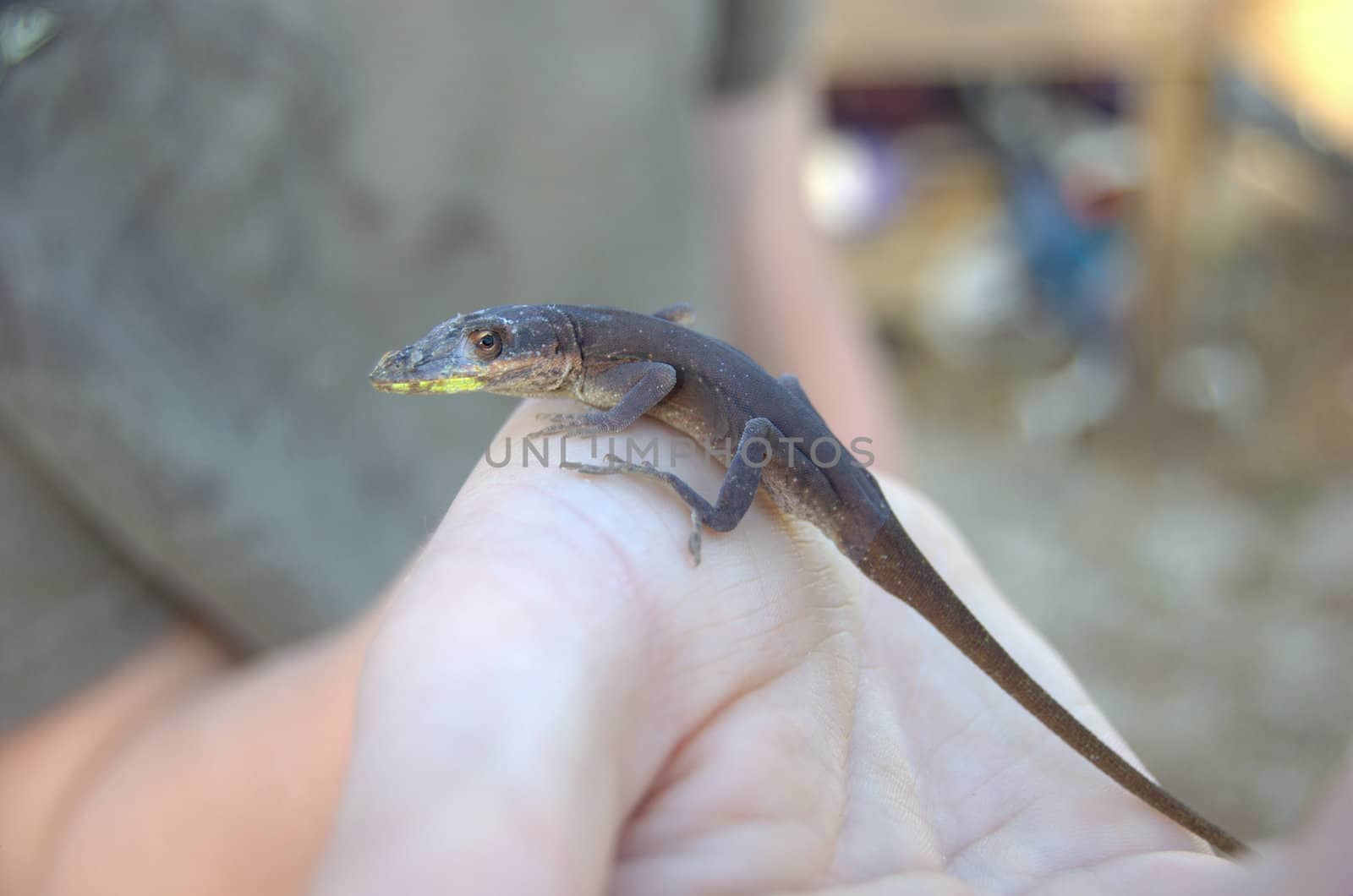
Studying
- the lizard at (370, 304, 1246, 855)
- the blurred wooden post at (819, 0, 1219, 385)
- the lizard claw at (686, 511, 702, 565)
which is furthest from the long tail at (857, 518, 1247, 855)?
the blurred wooden post at (819, 0, 1219, 385)

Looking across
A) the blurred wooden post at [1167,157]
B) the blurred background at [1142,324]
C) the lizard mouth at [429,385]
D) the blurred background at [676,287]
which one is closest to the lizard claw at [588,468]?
the lizard mouth at [429,385]

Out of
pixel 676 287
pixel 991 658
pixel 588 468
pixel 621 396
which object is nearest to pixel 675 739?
pixel 588 468

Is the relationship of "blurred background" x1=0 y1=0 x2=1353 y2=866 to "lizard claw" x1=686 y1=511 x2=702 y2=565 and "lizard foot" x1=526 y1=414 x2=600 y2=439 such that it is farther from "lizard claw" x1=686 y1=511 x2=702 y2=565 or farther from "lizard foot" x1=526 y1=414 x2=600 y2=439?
"lizard claw" x1=686 y1=511 x2=702 y2=565

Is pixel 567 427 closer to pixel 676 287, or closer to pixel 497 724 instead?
pixel 497 724

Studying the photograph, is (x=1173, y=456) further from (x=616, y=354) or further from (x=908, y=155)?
(x=616, y=354)

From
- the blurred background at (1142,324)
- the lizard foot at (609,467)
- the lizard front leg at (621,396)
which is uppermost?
the lizard front leg at (621,396)

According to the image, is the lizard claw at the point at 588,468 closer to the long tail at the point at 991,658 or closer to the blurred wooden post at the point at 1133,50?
the long tail at the point at 991,658
